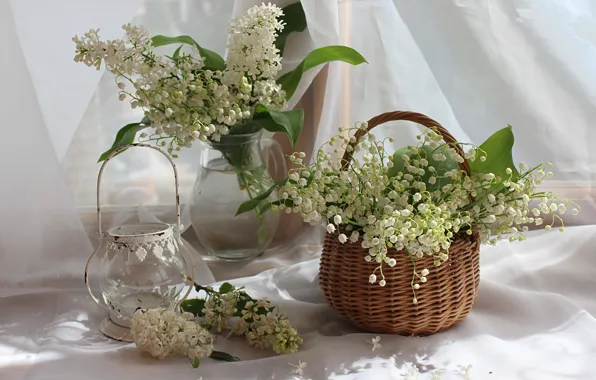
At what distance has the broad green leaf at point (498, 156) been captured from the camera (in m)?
0.90

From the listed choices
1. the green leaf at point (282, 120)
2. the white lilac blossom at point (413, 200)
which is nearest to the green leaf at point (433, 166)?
the white lilac blossom at point (413, 200)

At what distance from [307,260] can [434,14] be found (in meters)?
0.52

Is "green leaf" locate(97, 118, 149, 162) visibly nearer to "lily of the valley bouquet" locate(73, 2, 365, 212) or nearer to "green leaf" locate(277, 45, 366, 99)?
"lily of the valley bouquet" locate(73, 2, 365, 212)

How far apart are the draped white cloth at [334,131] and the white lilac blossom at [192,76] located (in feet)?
0.55

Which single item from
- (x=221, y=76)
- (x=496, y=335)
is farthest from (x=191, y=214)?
(x=496, y=335)

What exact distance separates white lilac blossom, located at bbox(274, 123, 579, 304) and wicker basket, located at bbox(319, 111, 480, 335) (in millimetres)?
13

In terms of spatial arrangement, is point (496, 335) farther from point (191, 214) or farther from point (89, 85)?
point (89, 85)

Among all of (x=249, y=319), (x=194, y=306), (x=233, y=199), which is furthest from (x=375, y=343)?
(x=233, y=199)

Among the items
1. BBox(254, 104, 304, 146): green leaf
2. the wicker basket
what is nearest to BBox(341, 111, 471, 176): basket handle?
the wicker basket

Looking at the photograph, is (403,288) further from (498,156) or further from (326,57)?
(326,57)

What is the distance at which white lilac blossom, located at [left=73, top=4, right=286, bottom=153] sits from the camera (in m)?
0.91

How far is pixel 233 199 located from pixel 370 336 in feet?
1.26

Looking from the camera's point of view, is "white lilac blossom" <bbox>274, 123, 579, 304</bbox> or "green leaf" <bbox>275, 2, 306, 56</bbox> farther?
"green leaf" <bbox>275, 2, 306, 56</bbox>

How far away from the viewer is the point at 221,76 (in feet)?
3.11
